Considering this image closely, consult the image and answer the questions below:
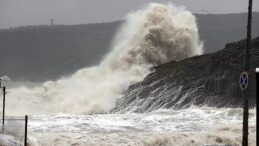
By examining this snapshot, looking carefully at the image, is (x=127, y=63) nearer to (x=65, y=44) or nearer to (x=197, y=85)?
(x=197, y=85)

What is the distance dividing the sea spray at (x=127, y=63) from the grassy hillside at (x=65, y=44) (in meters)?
98.2

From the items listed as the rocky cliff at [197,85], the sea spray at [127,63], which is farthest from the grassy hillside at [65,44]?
the rocky cliff at [197,85]

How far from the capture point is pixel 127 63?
4931cm

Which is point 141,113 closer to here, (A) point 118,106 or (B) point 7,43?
(A) point 118,106

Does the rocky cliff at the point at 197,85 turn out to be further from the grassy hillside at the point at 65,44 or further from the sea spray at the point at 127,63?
the grassy hillside at the point at 65,44

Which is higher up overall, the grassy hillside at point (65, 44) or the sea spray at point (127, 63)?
the grassy hillside at point (65, 44)

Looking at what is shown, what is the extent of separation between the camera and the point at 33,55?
173 metres

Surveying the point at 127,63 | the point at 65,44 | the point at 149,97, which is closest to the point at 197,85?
the point at 149,97

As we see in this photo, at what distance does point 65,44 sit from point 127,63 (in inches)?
5214

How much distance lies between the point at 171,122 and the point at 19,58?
147 meters

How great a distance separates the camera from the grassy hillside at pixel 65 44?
158875 millimetres

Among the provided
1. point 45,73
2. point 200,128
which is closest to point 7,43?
point 45,73

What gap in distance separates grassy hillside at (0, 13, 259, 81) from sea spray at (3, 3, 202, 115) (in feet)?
322

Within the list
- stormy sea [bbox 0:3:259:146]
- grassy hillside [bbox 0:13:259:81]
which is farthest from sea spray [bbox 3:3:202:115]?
grassy hillside [bbox 0:13:259:81]
